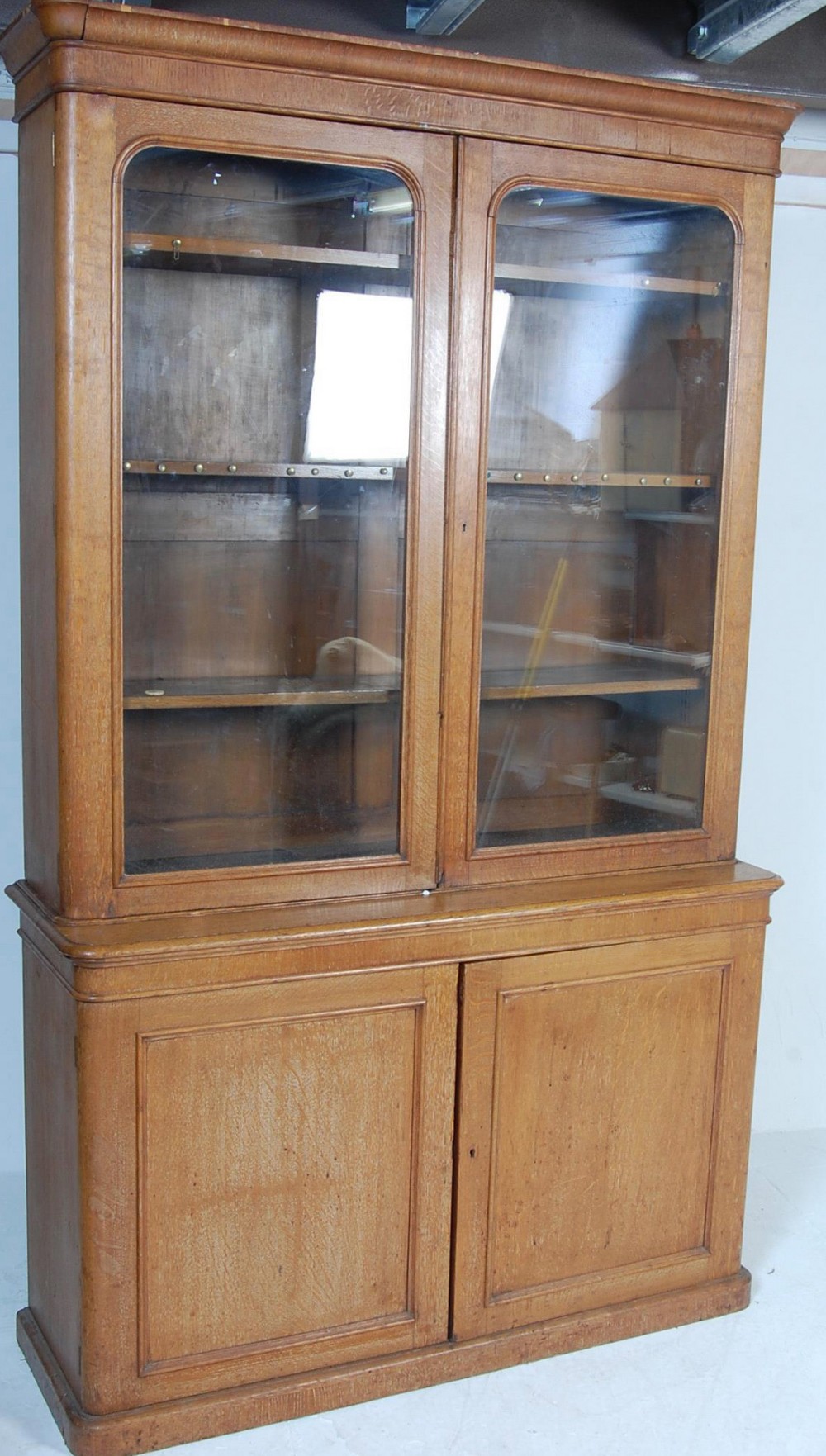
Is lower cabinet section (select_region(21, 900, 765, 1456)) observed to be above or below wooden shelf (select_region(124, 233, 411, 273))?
below

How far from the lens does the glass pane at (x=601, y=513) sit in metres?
2.37

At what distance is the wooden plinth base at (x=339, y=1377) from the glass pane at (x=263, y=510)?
0.83m

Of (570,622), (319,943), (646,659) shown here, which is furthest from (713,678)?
(319,943)

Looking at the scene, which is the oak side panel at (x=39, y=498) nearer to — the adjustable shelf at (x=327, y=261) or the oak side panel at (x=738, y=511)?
the adjustable shelf at (x=327, y=261)

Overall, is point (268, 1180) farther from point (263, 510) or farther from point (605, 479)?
point (605, 479)

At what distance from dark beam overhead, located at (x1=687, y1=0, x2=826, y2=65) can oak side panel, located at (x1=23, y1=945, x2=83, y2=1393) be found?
76.6 inches

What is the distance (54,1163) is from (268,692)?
0.81 meters

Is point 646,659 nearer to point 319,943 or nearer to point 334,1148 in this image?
point 319,943

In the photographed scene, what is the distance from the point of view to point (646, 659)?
2562mm

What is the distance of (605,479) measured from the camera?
97.4 inches

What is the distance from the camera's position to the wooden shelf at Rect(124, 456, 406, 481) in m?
2.20

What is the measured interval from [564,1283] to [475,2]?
2140mm

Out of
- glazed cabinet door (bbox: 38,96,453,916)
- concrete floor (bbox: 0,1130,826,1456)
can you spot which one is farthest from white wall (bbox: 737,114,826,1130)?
glazed cabinet door (bbox: 38,96,453,916)

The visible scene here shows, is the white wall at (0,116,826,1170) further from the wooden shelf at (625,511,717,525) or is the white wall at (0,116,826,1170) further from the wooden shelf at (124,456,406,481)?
the wooden shelf at (124,456,406,481)
